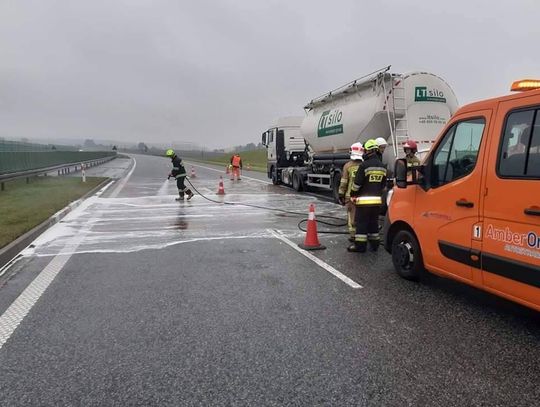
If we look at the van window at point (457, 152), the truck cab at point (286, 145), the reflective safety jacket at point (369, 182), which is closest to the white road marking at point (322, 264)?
the reflective safety jacket at point (369, 182)

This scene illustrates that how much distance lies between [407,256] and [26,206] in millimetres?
10730

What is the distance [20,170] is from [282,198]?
12.3 meters

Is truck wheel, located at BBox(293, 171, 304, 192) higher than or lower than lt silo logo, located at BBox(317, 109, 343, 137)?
lower

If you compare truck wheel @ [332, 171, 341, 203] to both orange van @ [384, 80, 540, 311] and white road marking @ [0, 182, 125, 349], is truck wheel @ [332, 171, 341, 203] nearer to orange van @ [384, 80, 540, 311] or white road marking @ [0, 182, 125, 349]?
white road marking @ [0, 182, 125, 349]

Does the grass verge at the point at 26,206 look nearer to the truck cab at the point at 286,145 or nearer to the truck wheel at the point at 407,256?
the truck wheel at the point at 407,256

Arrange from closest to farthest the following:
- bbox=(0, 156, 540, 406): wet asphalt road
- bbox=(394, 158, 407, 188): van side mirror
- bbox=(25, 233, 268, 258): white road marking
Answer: bbox=(0, 156, 540, 406): wet asphalt road < bbox=(394, 158, 407, 188): van side mirror < bbox=(25, 233, 268, 258): white road marking

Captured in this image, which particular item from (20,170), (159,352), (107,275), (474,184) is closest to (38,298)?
(107,275)

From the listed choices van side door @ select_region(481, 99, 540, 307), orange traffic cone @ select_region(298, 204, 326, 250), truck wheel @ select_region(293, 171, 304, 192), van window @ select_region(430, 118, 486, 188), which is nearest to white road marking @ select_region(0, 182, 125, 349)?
orange traffic cone @ select_region(298, 204, 326, 250)

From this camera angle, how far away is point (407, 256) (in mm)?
5844

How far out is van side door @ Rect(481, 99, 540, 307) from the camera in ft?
12.8

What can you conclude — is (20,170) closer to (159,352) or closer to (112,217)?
(112,217)

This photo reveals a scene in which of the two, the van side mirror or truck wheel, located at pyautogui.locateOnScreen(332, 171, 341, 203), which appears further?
truck wheel, located at pyautogui.locateOnScreen(332, 171, 341, 203)

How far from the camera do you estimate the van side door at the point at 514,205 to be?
12.8ft

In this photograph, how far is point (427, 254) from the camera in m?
5.39
